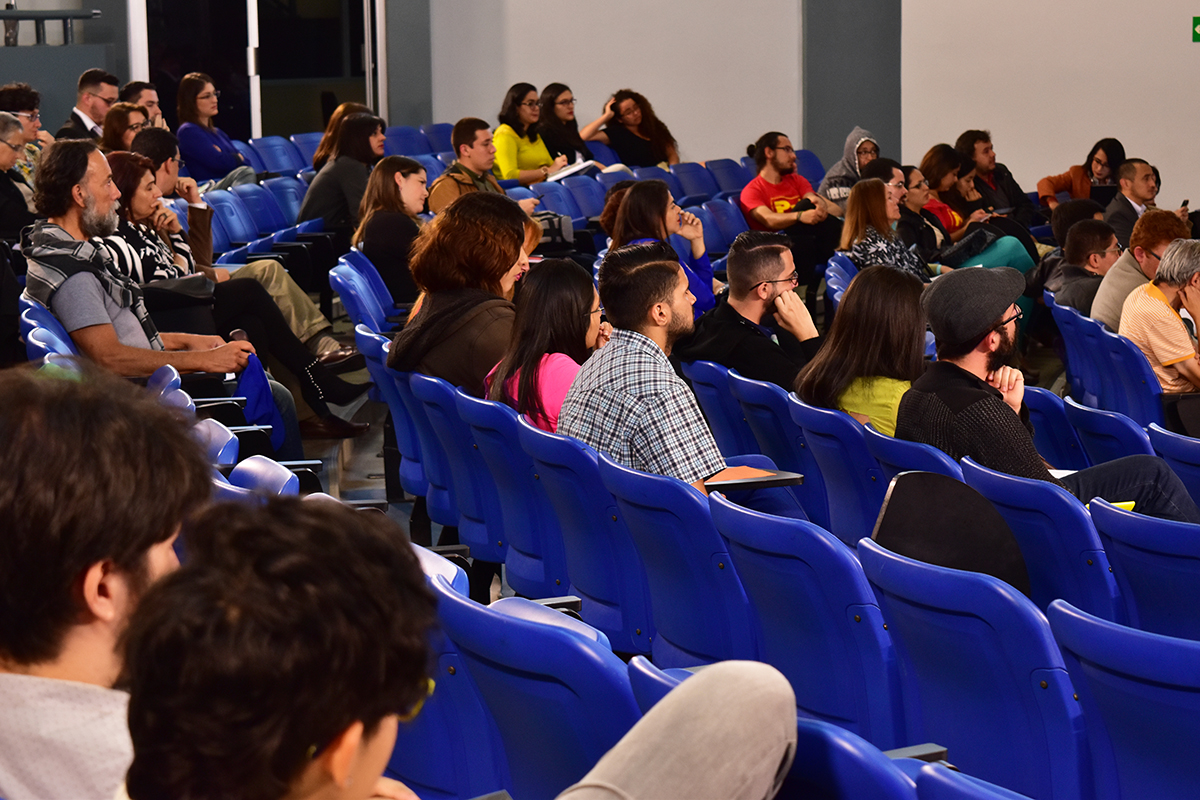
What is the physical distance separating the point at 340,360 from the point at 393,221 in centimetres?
83

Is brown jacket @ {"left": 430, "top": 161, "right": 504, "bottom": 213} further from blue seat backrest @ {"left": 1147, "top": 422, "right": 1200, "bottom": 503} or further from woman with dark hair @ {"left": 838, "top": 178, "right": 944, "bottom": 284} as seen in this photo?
blue seat backrest @ {"left": 1147, "top": 422, "right": 1200, "bottom": 503}

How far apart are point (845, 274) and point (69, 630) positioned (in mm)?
5553

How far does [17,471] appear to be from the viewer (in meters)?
1.11

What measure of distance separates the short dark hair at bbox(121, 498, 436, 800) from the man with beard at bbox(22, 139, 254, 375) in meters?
3.48

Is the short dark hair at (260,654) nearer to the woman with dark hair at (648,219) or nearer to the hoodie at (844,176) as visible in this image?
the woman with dark hair at (648,219)

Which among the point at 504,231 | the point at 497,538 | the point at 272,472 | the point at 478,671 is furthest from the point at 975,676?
the point at 504,231

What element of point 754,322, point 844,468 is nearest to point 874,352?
point 844,468

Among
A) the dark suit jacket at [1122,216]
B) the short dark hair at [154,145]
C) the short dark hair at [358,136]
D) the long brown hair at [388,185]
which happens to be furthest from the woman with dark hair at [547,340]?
the dark suit jacket at [1122,216]

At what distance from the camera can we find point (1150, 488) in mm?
3094

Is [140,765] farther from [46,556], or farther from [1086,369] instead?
[1086,369]

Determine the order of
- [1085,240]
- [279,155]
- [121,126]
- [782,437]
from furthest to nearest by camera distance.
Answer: [279,155] → [121,126] → [1085,240] → [782,437]

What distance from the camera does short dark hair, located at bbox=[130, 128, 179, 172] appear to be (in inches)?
241

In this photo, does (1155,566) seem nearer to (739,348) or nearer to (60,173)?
(739,348)

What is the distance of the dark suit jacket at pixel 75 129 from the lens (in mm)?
7824
